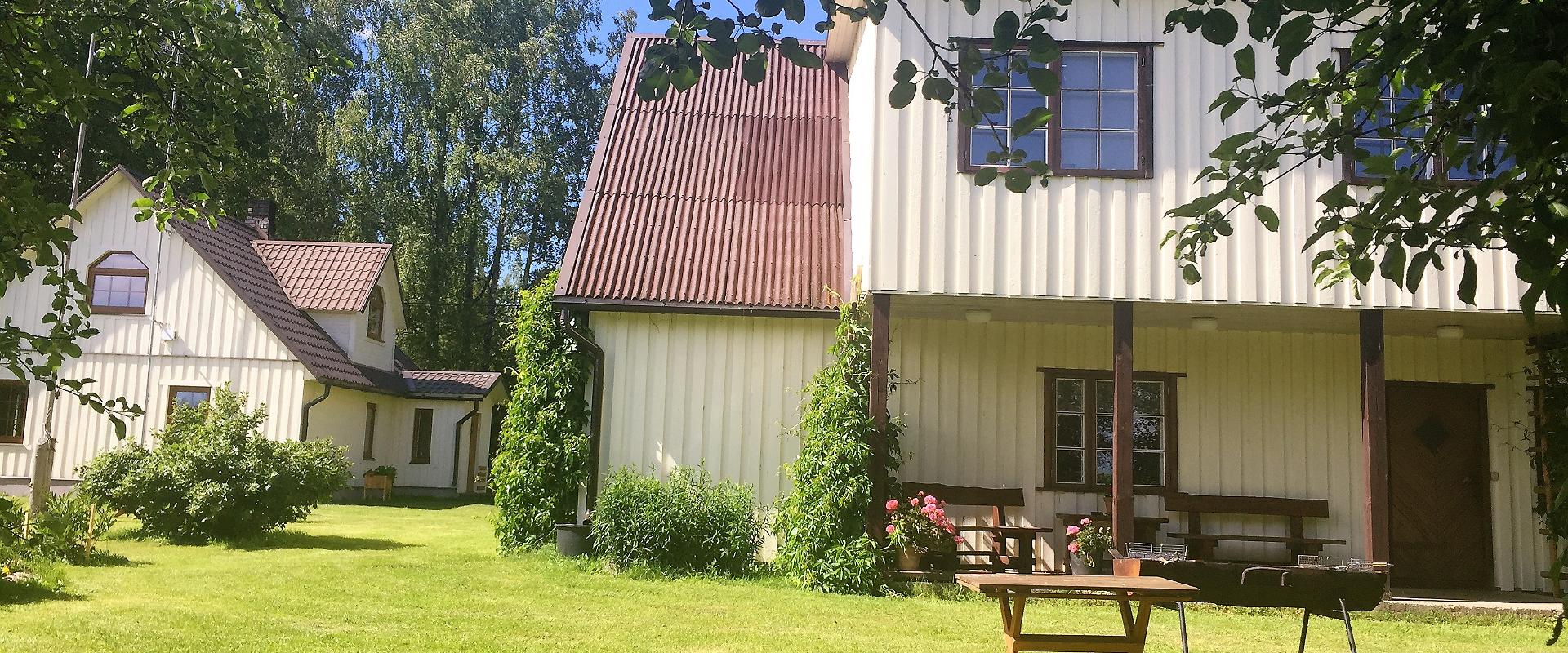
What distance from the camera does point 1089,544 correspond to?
417 inches

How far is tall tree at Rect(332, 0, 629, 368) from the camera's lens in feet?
99.5

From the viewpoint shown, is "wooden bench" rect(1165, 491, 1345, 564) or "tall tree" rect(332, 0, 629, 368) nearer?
"wooden bench" rect(1165, 491, 1345, 564)

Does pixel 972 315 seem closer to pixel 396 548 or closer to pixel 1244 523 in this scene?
pixel 1244 523

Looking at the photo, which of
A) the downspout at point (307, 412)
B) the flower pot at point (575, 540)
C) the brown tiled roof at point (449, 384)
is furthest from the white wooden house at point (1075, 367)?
the brown tiled roof at point (449, 384)

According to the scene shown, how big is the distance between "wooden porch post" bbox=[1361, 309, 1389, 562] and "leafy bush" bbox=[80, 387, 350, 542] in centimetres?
1021

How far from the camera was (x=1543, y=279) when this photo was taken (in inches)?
90.0

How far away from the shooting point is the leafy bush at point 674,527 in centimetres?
1053

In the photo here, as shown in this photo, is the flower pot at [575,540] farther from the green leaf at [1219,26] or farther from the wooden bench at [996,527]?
the green leaf at [1219,26]

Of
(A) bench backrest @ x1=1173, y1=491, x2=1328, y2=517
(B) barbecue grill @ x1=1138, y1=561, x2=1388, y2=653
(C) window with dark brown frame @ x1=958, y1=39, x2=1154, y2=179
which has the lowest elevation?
(B) barbecue grill @ x1=1138, y1=561, x2=1388, y2=653

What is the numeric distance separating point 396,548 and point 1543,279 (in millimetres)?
11747

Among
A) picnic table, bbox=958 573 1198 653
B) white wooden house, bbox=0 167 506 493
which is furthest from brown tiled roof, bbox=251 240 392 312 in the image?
picnic table, bbox=958 573 1198 653

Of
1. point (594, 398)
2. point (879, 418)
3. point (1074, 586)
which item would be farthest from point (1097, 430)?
point (1074, 586)

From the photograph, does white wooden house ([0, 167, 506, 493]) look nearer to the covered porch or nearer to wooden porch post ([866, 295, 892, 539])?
the covered porch

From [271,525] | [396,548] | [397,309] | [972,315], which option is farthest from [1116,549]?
[397,309]
